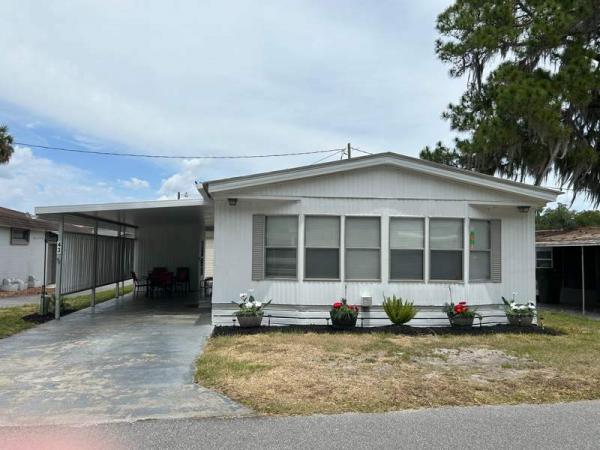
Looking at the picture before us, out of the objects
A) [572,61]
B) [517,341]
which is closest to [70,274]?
[517,341]

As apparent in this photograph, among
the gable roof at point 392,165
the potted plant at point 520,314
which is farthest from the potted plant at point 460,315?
the gable roof at point 392,165

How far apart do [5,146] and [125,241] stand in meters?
4.79

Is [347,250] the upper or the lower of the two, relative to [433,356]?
upper

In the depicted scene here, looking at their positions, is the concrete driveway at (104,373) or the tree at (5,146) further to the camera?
the tree at (5,146)

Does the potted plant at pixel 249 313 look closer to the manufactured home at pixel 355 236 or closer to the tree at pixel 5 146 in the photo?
the manufactured home at pixel 355 236

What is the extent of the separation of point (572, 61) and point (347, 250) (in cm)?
783

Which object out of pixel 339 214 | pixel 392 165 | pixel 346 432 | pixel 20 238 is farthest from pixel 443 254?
pixel 20 238

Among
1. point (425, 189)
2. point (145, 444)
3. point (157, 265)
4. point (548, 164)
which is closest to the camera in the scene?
point (145, 444)

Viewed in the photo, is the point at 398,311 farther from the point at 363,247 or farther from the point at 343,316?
the point at 363,247

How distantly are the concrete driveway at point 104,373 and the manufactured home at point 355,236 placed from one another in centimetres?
161

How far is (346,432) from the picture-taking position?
4.49m

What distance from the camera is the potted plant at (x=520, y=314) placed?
10.1m

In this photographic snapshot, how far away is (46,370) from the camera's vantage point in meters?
6.65

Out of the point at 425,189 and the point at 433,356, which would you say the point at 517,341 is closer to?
the point at 433,356
